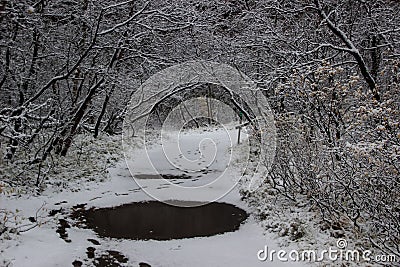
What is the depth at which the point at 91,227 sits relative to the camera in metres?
8.11

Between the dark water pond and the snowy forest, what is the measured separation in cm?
43

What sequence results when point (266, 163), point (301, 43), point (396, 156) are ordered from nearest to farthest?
point (396, 156)
point (266, 163)
point (301, 43)

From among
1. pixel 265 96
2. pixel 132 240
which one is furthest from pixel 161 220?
pixel 265 96

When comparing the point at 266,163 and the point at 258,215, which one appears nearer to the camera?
the point at 258,215

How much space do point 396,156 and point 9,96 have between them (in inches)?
451

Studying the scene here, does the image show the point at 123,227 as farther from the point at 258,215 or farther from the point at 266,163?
the point at 266,163

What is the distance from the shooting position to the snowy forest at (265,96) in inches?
235

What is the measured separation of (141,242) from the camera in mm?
7258

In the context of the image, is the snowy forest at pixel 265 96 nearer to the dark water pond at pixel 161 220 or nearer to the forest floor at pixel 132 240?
the forest floor at pixel 132 240

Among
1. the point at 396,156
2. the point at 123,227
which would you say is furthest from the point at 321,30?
the point at 123,227

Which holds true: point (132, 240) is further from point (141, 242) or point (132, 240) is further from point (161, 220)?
point (161, 220)

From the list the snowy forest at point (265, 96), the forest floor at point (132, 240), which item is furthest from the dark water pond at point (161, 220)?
the snowy forest at point (265, 96)

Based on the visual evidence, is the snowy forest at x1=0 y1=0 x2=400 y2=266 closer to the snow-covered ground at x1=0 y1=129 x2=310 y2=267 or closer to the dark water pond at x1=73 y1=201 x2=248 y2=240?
the snow-covered ground at x1=0 y1=129 x2=310 y2=267

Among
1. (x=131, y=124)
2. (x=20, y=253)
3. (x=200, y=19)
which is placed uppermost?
(x=200, y=19)
